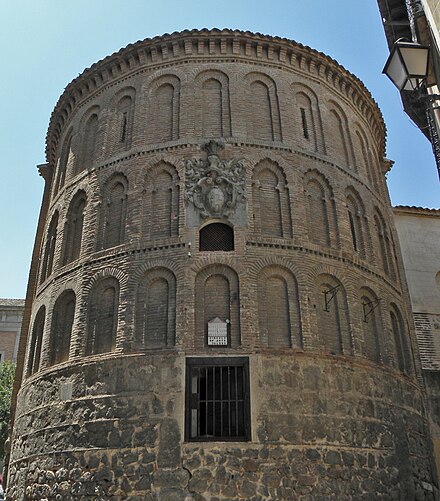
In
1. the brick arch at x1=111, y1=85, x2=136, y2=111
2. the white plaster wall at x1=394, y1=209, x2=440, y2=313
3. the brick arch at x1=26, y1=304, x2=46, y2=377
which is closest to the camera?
the brick arch at x1=26, y1=304, x2=46, y2=377

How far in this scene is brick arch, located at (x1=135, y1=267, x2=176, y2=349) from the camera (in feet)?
39.7

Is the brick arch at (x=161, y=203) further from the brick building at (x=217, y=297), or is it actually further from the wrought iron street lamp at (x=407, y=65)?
the wrought iron street lamp at (x=407, y=65)

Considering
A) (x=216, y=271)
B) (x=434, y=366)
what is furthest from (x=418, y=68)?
(x=434, y=366)

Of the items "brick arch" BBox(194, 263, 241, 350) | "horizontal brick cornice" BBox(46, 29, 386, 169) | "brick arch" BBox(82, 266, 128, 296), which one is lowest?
"brick arch" BBox(194, 263, 241, 350)

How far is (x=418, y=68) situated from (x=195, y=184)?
25.7 feet

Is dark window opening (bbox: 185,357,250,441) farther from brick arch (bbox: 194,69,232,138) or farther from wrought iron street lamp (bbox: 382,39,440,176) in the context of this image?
wrought iron street lamp (bbox: 382,39,440,176)

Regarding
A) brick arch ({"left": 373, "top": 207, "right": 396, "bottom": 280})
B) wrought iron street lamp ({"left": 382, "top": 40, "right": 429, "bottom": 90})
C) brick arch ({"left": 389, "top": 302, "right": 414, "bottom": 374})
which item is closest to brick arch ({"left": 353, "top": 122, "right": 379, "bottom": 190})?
brick arch ({"left": 373, "top": 207, "right": 396, "bottom": 280})

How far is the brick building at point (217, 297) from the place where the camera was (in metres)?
11.2

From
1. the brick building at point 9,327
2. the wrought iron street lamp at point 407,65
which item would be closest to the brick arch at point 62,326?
the wrought iron street lamp at point 407,65

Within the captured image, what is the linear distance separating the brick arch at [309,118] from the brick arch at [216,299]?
5.00 m

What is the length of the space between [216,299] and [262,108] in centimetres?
615

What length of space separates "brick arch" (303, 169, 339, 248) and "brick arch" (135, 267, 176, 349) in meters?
3.91

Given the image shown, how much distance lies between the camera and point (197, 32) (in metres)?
15.9

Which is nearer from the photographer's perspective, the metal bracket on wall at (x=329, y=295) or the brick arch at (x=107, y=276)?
the brick arch at (x=107, y=276)
